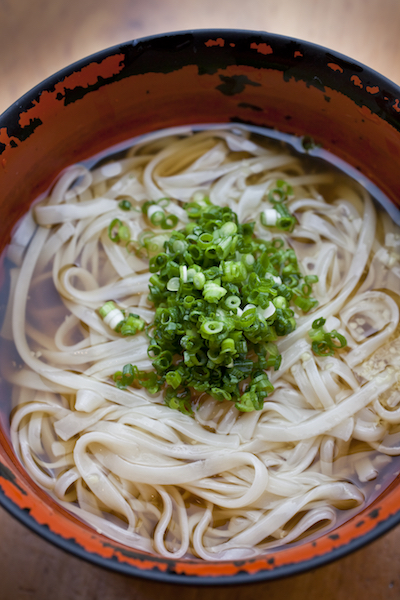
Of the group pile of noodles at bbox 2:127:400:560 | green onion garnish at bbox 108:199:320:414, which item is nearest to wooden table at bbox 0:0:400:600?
pile of noodles at bbox 2:127:400:560

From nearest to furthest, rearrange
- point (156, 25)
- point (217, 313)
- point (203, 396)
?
1. point (217, 313)
2. point (203, 396)
3. point (156, 25)

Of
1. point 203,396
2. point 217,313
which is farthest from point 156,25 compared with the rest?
point 203,396


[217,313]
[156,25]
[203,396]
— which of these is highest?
[156,25]

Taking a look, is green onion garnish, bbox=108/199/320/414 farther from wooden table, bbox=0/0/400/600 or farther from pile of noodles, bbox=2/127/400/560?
wooden table, bbox=0/0/400/600

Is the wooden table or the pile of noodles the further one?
the wooden table

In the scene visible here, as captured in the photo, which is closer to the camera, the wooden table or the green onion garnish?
the green onion garnish

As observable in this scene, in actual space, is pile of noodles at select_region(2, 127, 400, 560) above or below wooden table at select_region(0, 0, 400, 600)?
below

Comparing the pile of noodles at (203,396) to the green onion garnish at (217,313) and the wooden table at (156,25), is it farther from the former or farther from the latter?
the wooden table at (156,25)

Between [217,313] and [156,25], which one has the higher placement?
[156,25]

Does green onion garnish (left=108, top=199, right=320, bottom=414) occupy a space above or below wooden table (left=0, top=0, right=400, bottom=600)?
below

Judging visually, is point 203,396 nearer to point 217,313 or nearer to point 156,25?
point 217,313
